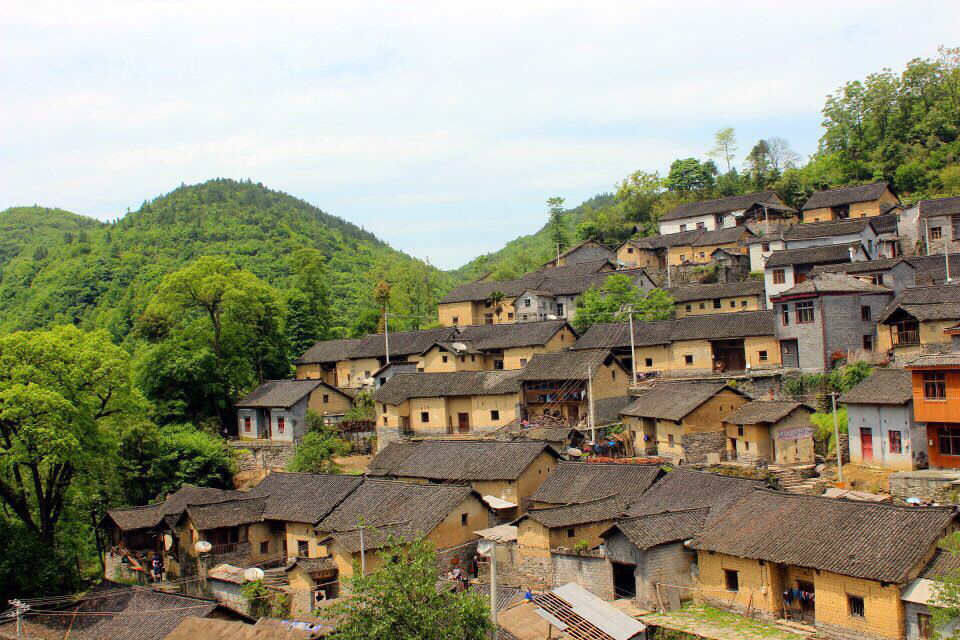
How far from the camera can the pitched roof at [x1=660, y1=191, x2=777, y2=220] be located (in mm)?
64375

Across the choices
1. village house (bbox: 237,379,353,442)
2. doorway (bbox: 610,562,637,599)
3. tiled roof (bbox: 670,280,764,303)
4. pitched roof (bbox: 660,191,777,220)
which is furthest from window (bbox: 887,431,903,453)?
pitched roof (bbox: 660,191,777,220)

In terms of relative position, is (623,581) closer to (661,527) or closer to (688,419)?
(661,527)

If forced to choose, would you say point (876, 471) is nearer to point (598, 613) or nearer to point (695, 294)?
point (598, 613)

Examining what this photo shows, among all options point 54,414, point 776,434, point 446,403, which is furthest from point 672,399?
point 54,414

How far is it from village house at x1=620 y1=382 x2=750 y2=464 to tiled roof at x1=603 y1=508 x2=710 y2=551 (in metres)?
8.58

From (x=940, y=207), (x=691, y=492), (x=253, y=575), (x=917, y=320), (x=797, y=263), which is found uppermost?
(x=940, y=207)

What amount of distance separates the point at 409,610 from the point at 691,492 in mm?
13286

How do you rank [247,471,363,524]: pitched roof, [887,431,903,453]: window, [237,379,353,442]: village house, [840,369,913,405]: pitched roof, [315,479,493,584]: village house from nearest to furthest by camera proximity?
[315,479,493,584]: village house → [887,431,903,453]: window → [840,369,913,405]: pitched roof → [247,471,363,524]: pitched roof → [237,379,353,442]: village house

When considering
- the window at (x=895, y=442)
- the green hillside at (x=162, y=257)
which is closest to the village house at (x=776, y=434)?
the window at (x=895, y=442)

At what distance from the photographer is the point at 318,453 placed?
130ft

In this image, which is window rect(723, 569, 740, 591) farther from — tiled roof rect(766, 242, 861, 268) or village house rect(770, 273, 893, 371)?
tiled roof rect(766, 242, 861, 268)

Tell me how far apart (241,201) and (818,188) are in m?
72.0

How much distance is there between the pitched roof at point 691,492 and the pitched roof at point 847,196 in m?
38.7

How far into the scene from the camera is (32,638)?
2405cm
